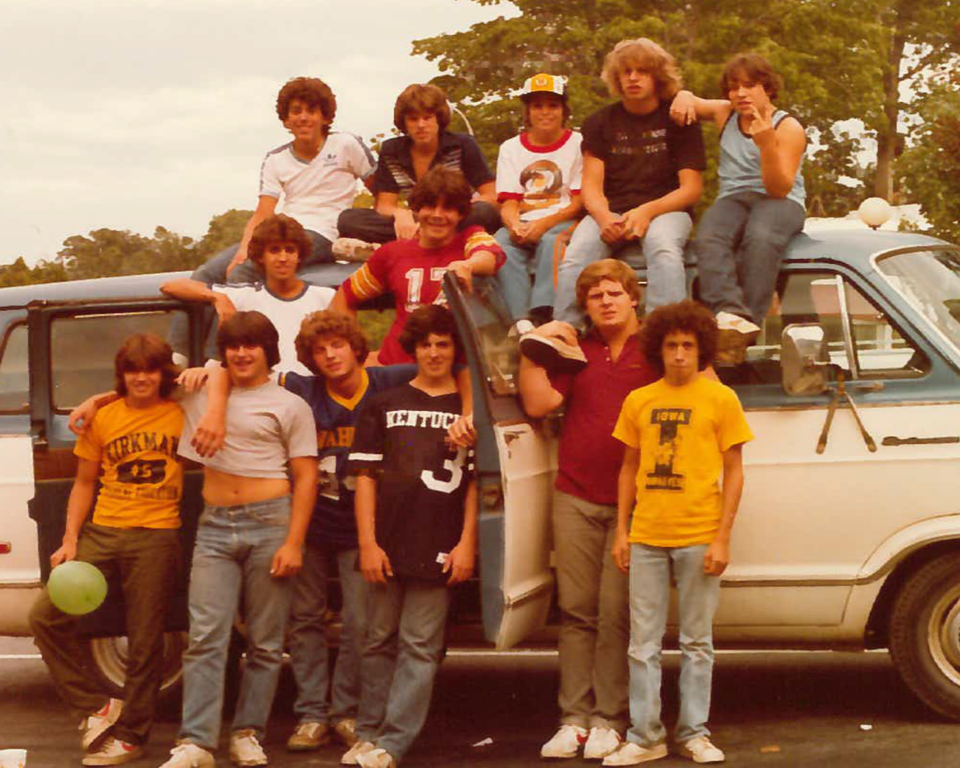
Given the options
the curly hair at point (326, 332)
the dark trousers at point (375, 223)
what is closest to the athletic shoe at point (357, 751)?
the curly hair at point (326, 332)

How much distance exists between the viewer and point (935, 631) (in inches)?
264

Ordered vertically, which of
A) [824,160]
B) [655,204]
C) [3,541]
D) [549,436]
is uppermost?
[824,160]

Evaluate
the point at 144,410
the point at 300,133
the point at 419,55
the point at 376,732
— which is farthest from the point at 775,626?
the point at 419,55

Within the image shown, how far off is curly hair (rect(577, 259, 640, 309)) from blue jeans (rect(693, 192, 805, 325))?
382 millimetres

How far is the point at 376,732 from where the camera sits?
21.4 ft

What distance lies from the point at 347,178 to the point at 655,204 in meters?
1.77

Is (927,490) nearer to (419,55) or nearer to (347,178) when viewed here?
(347,178)

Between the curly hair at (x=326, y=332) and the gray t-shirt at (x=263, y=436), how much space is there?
205mm

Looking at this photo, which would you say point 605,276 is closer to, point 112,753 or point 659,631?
point 659,631

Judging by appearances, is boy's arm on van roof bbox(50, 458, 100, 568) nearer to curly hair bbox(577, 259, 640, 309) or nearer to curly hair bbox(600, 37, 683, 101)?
curly hair bbox(577, 259, 640, 309)

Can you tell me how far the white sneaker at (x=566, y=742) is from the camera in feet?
21.1

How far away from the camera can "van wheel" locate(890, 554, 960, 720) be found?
669cm

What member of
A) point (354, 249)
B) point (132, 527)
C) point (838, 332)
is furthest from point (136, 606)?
point (838, 332)

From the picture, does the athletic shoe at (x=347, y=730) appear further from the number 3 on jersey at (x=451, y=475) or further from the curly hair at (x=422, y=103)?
the curly hair at (x=422, y=103)
